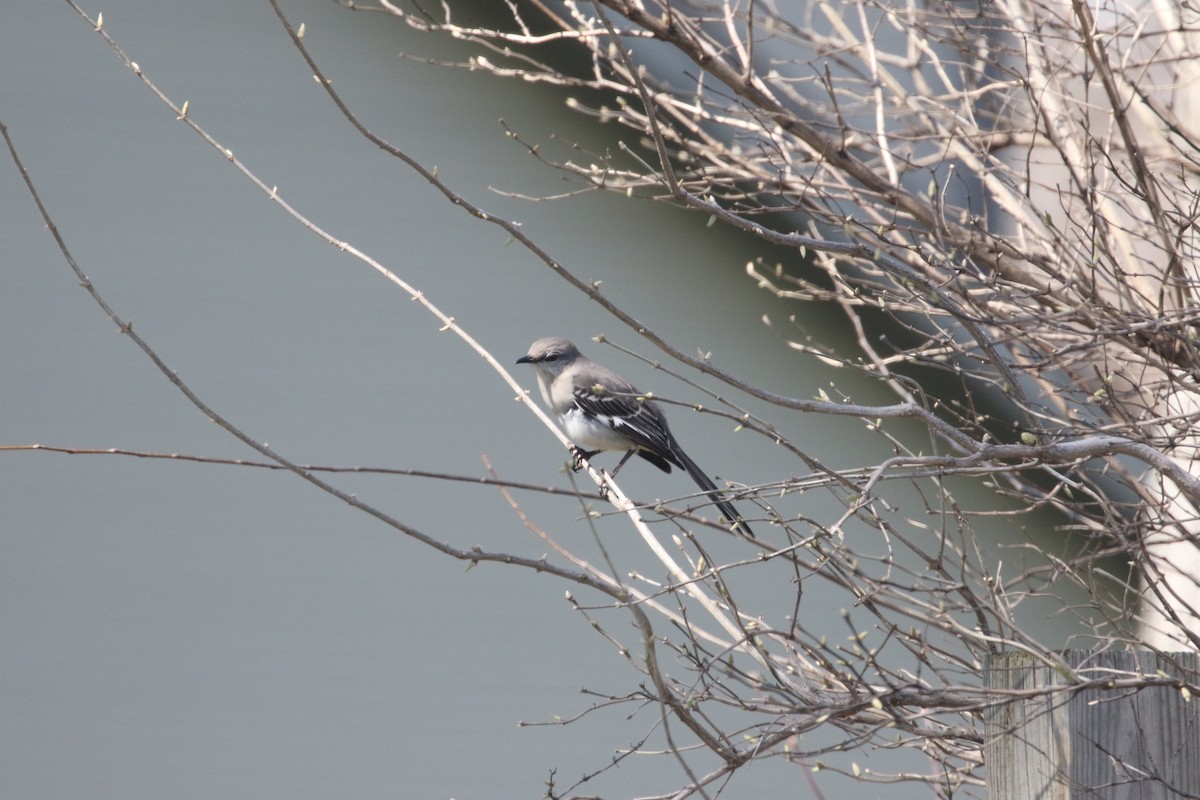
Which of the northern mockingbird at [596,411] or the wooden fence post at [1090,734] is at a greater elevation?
the northern mockingbird at [596,411]

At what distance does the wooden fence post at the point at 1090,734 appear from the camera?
2.29 metres

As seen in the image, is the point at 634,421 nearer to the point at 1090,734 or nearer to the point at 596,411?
the point at 596,411

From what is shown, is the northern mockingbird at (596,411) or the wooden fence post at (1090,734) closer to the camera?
the wooden fence post at (1090,734)

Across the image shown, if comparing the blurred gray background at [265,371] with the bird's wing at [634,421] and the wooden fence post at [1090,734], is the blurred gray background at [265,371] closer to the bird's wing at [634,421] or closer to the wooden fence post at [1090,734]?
the bird's wing at [634,421]

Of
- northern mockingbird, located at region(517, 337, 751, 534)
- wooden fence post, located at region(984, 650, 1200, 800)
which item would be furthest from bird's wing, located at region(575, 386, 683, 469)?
wooden fence post, located at region(984, 650, 1200, 800)

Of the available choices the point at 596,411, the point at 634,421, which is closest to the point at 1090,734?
the point at 634,421

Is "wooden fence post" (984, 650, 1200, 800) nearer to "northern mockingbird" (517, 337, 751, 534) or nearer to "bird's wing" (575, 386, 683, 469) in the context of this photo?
"northern mockingbird" (517, 337, 751, 534)

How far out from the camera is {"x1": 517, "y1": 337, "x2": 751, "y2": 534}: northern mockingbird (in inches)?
214

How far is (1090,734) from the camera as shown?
231cm

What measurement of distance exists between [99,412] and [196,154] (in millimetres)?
1429

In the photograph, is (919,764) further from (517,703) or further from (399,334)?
(399,334)

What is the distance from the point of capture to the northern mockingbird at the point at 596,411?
5438 mm

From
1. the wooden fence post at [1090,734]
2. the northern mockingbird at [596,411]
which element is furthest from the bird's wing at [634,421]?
the wooden fence post at [1090,734]

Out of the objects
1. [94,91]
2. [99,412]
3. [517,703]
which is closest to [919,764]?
[517,703]
